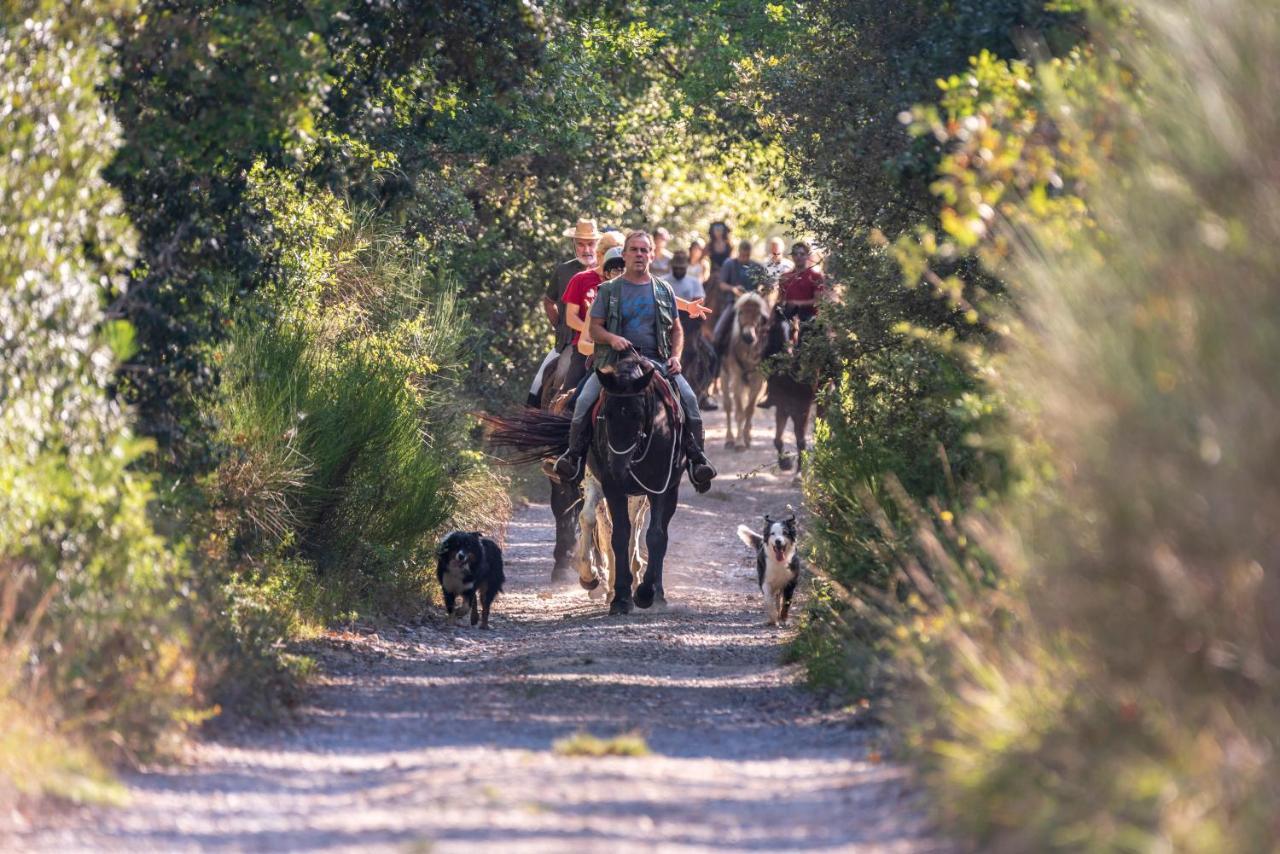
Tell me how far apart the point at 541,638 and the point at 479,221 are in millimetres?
A: 10024

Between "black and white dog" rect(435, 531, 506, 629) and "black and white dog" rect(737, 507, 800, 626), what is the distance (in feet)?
6.51

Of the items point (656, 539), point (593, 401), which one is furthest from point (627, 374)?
point (656, 539)

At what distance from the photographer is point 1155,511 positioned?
573 cm

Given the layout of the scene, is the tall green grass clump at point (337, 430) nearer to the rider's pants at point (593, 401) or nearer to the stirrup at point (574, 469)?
the stirrup at point (574, 469)

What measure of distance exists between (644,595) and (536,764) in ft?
21.7

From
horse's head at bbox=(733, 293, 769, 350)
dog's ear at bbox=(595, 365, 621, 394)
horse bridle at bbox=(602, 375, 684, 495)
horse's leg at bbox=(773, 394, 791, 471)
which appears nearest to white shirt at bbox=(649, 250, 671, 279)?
horse's head at bbox=(733, 293, 769, 350)

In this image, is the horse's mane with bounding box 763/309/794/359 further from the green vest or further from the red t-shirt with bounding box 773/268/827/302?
the green vest

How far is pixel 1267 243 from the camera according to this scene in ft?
19.1

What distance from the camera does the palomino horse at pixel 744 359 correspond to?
2502cm

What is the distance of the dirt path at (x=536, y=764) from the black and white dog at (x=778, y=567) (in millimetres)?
355

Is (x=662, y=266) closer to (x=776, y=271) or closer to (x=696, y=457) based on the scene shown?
(x=776, y=271)

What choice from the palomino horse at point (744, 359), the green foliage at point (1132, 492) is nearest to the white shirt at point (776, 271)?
the palomino horse at point (744, 359)

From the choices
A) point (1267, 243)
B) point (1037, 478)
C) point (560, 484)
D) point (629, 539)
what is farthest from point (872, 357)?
point (1267, 243)

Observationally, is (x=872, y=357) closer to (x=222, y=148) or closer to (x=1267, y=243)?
(x=222, y=148)
